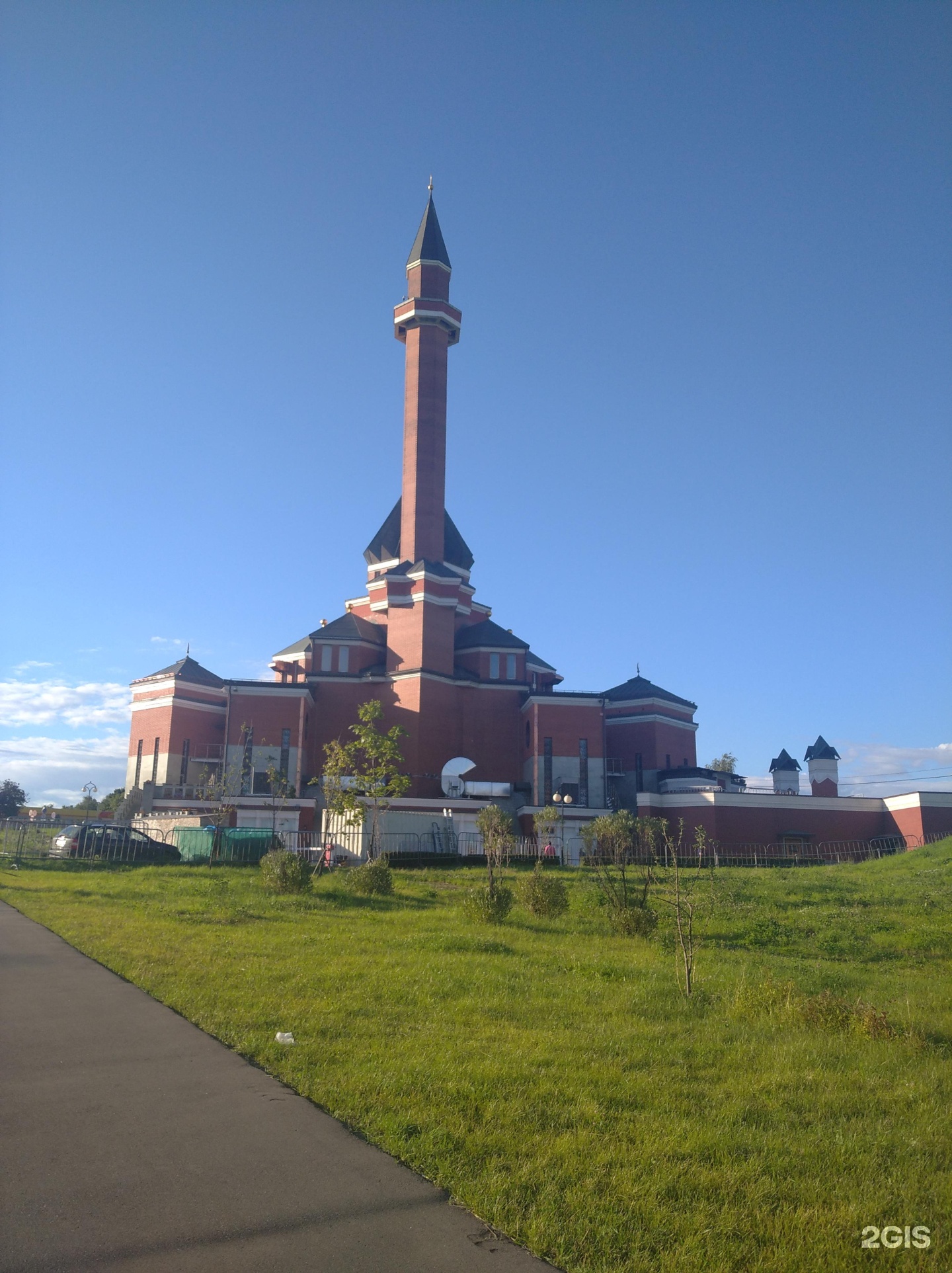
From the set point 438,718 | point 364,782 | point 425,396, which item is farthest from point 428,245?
point 364,782

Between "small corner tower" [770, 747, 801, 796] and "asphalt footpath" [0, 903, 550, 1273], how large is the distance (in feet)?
161

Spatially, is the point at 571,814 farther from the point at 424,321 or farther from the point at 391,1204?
the point at 391,1204

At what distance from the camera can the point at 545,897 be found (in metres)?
15.5

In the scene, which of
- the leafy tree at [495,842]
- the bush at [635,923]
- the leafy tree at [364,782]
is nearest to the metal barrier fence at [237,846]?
the leafy tree at [364,782]

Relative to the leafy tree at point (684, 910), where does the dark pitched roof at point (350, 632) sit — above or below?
above

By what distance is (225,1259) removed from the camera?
378 cm

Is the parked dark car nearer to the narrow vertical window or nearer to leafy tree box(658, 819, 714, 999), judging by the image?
leafy tree box(658, 819, 714, 999)

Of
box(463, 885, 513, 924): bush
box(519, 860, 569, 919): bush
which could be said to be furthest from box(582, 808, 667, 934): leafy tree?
box(463, 885, 513, 924): bush

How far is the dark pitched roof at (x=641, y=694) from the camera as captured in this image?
163 ft

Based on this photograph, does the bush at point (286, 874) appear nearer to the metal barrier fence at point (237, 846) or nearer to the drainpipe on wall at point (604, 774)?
the metal barrier fence at point (237, 846)

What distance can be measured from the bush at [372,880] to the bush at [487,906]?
3.14 m

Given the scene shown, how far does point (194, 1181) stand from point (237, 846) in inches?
875

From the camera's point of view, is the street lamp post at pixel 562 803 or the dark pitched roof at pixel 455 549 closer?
the street lamp post at pixel 562 803

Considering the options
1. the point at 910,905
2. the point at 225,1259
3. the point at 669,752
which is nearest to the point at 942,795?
the point at 669,752
